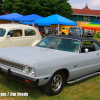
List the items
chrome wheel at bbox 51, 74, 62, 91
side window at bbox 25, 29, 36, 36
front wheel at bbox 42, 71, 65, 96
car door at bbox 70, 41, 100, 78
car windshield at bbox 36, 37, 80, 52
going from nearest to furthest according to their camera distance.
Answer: front wheel at bbox 42, 71, 65, 96, chrome wheel at bbox 51, 74, 62, 91, car door at bbox 70, 41, 100, 78, car windshield at bbox 36, 37, 80, 52, side window at bbox 25, 29, 36, 36

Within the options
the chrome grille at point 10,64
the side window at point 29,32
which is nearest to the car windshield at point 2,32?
the side window at point 29,32

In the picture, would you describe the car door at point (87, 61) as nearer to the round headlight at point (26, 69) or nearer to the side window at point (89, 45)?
the side window at point (89, 45)

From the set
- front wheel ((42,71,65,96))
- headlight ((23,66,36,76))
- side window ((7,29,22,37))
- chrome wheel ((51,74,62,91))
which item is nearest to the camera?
headlight ((23,66,36,76))

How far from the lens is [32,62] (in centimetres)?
361

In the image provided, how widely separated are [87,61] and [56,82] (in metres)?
1.37

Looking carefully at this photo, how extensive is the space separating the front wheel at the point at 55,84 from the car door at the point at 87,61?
44cm

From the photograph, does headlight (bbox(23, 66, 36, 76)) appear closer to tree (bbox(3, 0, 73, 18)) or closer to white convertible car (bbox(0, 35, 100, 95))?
white convertible car (bbox(0, 35, 100, 95))

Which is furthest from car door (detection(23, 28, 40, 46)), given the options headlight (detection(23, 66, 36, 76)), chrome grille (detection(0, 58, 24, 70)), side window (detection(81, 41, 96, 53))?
→ headlight (detection(23, 66, 36, 76))

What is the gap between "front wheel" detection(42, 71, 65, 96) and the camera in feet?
12.7

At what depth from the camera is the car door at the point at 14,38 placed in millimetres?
8163

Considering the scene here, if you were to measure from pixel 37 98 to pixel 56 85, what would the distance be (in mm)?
581

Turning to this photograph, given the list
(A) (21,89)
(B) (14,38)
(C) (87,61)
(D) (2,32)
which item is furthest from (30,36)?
(A) (21,89)

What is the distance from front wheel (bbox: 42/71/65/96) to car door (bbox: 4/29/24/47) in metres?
4.69

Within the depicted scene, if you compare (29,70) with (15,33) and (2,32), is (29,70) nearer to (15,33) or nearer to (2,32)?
(2,32)
